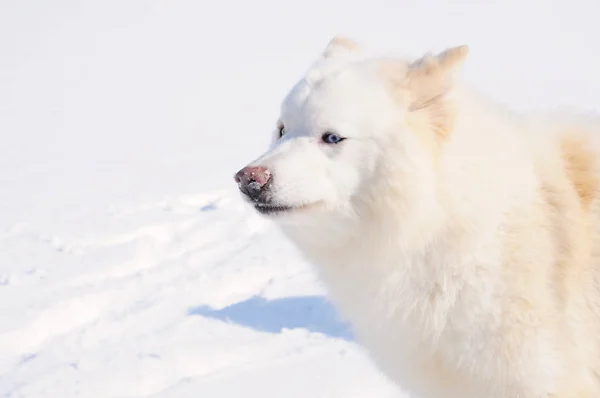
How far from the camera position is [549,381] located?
9.21ft

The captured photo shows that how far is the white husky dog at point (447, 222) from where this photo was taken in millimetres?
2844

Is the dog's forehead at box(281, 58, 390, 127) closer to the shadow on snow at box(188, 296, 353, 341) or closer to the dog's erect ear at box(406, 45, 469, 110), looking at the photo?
the dog's erect ear at box(406, 45, 469, 110)

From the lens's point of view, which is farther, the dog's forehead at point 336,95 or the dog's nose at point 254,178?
the dog's forehead at point 336,95

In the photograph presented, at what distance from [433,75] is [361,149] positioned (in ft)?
1.47

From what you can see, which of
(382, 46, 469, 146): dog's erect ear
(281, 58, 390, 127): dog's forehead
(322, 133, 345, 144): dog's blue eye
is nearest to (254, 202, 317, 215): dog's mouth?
(322, 133, 345, 144): dog's blue eye

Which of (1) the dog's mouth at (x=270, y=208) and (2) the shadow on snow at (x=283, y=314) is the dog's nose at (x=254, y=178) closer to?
(1) the dog's mouth at (x=270, y=208)

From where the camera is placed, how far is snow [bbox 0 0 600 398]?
638cm

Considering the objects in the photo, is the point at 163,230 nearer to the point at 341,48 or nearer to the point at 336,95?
the point at 341,48

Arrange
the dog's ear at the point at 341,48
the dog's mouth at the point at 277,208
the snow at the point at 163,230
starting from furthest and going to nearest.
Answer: the snow at the point at 163,230 < the dog's ear at the point at 341,48 < the dog's mouth at the point at 277,208

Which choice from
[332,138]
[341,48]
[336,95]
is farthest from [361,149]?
[341,48]

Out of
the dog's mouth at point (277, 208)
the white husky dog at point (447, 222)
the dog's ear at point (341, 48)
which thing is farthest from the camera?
the dog's ear at point (341, 48)

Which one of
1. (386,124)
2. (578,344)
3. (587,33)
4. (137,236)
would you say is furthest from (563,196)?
(587,33)

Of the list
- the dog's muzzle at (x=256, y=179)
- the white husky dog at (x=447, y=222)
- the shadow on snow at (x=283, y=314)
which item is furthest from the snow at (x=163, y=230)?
the dog's muzzle at (x=256, y=179)

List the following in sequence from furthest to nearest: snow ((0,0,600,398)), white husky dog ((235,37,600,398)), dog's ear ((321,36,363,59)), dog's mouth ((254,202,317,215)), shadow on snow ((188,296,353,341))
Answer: shadow on snow ((188,296,353,341)), snow ((0,0,600,398)), dog's ear ((321,36,363,59)), dog's mouth ((254,202,317,215)), white husky dog ((235,37,600,398))
